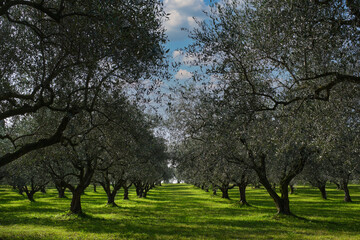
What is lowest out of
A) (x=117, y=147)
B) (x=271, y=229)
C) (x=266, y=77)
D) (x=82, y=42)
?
(x=271, y=229)

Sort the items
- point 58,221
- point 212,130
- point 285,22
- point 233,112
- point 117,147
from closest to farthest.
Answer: point 285,22 → point 233,112 → point 212,130 → point 117,147 → point 58,221

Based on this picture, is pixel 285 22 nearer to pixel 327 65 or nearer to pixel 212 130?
pixel 327 65

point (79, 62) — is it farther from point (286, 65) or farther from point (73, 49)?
point (286, 65)

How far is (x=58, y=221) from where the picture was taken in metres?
26.5

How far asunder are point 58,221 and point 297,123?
22.0 metres

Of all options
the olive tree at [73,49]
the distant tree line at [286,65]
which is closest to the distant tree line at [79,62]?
the olive tree at [73,49]

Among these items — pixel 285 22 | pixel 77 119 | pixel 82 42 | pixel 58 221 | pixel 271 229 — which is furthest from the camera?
pixel 58 221

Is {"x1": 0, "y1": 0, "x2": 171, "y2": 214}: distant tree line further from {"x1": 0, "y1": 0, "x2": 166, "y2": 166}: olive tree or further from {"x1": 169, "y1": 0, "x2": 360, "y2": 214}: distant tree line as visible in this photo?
{"x1": 169, "y1": 0, "x2": 360, "y2": 214}: distant tree line

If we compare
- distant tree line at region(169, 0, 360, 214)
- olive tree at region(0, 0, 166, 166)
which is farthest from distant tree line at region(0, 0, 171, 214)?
distant tree line at region(169, 0, 360, 214)

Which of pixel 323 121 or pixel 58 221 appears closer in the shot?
pixel 323 121

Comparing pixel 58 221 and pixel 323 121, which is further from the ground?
pixel 323 121

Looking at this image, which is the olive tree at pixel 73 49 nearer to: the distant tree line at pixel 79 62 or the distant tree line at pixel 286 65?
the distant tree line at pixel 79 62

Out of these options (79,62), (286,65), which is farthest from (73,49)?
(286,65)

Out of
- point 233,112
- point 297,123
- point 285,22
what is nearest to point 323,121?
point 297,123
